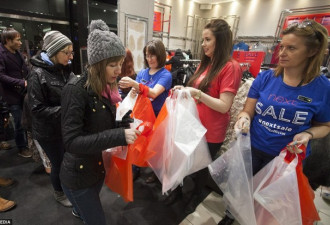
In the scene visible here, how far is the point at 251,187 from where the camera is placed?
105 centimetres

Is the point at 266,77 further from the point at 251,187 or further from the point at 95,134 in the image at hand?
the point at 95,134

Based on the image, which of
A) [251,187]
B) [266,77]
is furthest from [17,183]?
[266,77]

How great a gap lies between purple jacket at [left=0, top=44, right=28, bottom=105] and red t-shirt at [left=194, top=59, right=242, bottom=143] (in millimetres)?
2176

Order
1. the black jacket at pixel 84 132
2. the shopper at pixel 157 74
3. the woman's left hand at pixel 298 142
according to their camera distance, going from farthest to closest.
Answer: the shopper at pixel 157 74
the woman's left hand at pixel 298 142
the black jacket at pixel 84 132

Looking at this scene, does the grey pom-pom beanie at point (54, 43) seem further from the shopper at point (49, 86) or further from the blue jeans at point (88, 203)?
the blue jeans at point (88, 203)

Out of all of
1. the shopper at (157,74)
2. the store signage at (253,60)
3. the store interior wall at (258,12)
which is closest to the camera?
the shopper at (157,74)

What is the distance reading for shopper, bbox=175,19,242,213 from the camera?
1155mm

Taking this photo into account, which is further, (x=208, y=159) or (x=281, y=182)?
(x=208, y=159)

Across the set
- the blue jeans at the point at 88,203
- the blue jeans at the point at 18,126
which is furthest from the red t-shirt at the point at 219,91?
the blue jeans at the point at 18,126

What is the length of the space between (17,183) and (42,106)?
1.32 metres

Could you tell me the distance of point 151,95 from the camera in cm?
141

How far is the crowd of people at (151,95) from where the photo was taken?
821 millimetres

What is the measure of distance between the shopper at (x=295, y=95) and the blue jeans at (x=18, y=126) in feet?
8.61

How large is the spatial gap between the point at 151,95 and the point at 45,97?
0.78 meters
